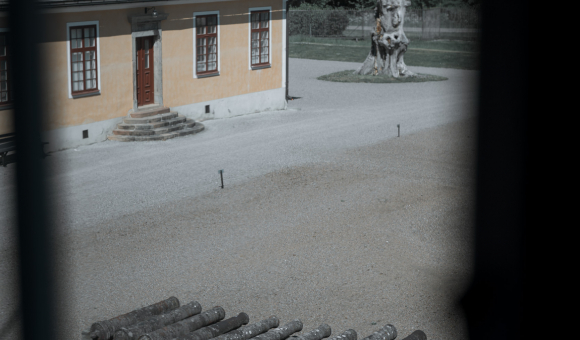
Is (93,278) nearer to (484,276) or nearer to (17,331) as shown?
(17,331)

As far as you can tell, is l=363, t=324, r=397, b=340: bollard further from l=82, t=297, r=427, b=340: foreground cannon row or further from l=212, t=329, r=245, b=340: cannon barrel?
l=212, t=329, r=245, b=340: cannon barrel

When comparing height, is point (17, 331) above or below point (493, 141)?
below

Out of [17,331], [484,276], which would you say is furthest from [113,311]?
[484,276]

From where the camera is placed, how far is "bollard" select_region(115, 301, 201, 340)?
475 cm

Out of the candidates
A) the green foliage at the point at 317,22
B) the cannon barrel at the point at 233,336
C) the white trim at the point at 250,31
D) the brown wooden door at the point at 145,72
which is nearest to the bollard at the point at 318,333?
the cannon barrel at the point at 233,336

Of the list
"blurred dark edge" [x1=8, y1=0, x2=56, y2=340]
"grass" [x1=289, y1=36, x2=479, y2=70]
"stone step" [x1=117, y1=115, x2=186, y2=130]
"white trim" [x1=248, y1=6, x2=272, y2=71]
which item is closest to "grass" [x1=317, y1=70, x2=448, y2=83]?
"grass" [x1=289, y1=36, x2=479, y2=70]

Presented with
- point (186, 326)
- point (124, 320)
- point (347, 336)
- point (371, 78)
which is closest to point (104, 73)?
point (124, 320)

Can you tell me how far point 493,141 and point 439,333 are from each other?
4.54 m

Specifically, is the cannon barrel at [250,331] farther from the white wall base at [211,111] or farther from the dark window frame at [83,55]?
the dark window frame at [83,55]

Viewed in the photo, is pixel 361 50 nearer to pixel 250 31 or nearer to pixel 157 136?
pixel 250 31

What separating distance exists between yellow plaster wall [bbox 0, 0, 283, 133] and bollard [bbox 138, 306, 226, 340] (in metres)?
8.13

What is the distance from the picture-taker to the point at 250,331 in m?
Result: 5.11

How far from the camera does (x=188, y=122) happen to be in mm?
16141

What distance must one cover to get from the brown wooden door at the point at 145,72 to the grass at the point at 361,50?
1539 cm
